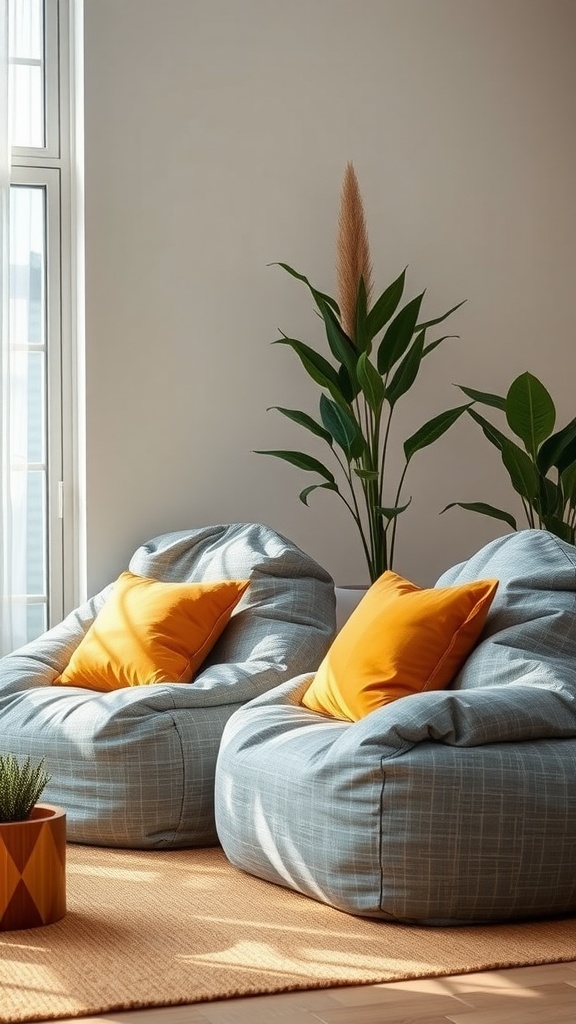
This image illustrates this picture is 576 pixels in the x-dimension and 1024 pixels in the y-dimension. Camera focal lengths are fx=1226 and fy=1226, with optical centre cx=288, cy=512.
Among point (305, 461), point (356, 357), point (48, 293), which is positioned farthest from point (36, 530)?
point (356, 357)

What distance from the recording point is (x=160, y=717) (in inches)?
119

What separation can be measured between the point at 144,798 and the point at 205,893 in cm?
41

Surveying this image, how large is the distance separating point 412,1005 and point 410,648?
A: 3.03 feet

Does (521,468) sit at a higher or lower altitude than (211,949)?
higher

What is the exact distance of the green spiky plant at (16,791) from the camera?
236 cm

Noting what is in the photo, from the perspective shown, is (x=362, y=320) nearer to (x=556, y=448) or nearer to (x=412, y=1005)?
(x=556, y=448)

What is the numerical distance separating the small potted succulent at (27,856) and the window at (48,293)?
1816mm

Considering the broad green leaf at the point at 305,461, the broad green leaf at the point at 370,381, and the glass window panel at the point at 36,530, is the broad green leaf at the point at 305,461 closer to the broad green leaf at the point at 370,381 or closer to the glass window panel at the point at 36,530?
the broad green leaf at the point at 370,381

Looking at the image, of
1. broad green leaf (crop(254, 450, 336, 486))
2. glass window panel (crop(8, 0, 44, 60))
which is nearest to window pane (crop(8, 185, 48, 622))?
glass window panel (crop(8, 0, 44, 60))

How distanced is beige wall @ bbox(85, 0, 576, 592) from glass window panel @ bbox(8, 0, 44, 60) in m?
0.24

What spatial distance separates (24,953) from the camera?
2205 mm

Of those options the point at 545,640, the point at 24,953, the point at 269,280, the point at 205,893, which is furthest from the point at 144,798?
the point at 269,280

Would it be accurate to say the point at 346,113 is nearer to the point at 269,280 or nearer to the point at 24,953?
the point at 269,280

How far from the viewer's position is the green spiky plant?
2.36 meters
